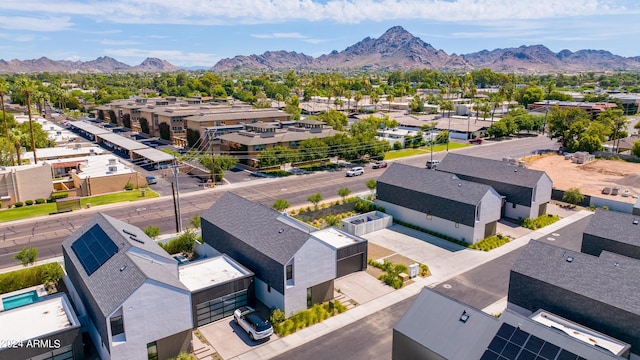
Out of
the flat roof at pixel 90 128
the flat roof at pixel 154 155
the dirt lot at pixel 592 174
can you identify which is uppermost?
the flat roof at pixel 90 128

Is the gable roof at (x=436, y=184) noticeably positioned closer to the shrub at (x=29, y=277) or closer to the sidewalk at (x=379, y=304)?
the sidewalk at (x=379, y=304)

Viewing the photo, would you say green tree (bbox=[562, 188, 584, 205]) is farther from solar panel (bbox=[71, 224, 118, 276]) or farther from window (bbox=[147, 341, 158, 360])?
solar panel (bbox=[71, 224, 118, 276])

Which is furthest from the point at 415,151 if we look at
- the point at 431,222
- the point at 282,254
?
the point at 282,254

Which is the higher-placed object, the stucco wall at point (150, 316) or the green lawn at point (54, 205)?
the stucco wall at point (150, 316)

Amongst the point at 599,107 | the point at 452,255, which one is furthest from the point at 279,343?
the point at 599,107

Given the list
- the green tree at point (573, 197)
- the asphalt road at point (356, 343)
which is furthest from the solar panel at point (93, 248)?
the green tree at point (573, 197)

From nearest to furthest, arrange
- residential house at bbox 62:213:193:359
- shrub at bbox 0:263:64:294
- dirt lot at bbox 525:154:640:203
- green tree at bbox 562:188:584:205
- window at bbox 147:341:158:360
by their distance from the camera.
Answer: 1. residential house at bbox 62:213:193:359
2. window at bbox 147:341:158:360
3. shrub at bbox 0:263:64:294
4. green tree at bbox 562:188:584:205
5. dirt lot at bbox 525:154:640:203

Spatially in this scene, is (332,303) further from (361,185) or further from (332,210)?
(361,185)

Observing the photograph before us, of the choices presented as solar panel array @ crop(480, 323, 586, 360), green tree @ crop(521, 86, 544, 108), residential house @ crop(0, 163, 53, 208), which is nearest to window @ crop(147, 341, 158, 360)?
solar panel array @ crop(480, 323, 586, 360)
